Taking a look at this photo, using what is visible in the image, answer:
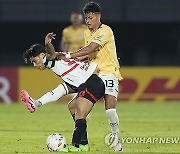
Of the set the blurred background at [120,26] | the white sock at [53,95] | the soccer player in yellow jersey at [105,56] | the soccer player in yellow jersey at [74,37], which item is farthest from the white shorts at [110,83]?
the blurred background at [120,26]

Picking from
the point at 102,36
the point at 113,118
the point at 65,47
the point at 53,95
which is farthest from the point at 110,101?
the point at 65,47

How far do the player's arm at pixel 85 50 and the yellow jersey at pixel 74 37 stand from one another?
8.60 meters

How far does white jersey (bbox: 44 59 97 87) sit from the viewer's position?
395 inches

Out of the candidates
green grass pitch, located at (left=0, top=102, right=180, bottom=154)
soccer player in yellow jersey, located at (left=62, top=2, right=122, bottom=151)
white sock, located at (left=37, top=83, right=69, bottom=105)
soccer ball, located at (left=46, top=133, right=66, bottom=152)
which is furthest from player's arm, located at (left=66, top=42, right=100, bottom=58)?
green grass pitch, located at (left=0, top=102, right=180, bottom=154)

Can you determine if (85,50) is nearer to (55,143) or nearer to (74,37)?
(55,143)

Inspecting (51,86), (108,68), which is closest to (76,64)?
(108,68)

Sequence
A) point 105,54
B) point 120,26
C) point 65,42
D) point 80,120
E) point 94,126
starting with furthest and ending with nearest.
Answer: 1. point 120,26
2. point 65,42
3. point 94,126
4. point 105,54
5. point 80,120

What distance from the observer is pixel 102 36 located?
10148 mm

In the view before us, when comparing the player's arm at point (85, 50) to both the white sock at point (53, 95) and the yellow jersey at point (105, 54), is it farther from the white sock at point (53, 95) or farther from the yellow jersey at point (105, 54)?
the white sock at point (53, 95)

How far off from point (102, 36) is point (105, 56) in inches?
11.7

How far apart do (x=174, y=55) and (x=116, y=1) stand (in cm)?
245

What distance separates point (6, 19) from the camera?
23047 mm

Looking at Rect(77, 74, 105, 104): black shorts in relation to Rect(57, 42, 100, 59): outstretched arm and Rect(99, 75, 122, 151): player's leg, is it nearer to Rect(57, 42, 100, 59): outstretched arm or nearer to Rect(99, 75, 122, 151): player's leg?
Rect(99, 75, 122, 151): player's leg

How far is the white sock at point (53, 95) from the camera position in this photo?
10016mm
